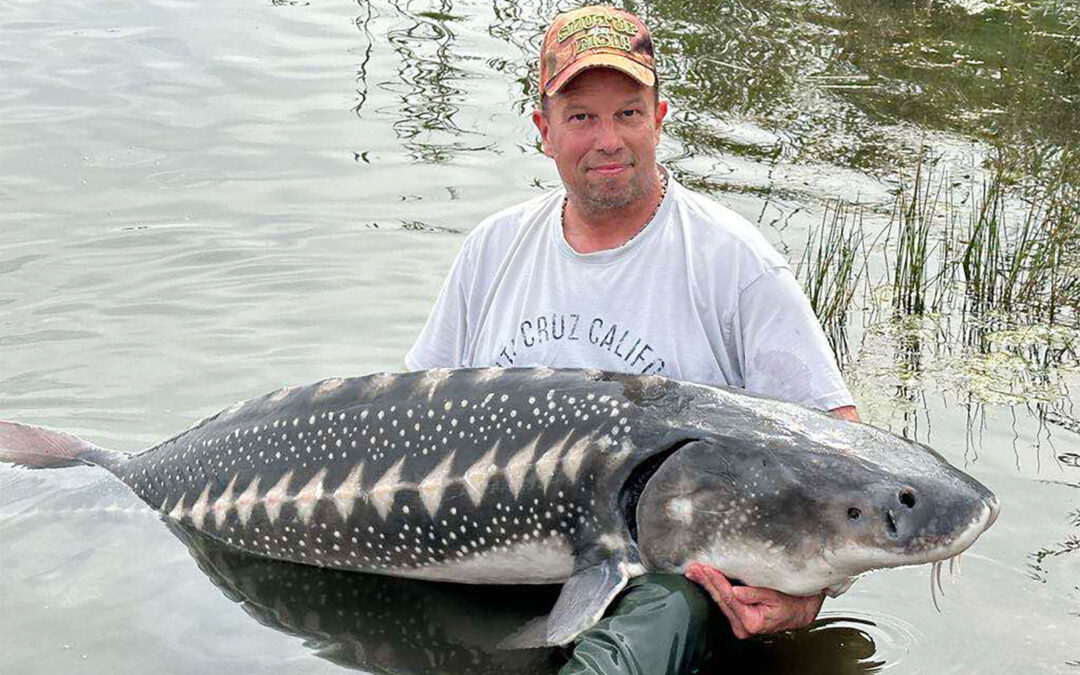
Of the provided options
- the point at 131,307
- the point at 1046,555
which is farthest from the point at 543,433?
the point at 131,307

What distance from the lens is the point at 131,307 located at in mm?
8562

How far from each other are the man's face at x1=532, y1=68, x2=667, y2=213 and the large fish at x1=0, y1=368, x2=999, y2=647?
656 millimetres

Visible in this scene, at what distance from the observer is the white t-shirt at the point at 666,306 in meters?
5.16

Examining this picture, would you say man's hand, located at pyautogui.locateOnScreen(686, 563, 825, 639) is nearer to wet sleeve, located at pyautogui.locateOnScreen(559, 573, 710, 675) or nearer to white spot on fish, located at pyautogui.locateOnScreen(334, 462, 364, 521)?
wet sleeve, located at pyautogui.locateOnScreen(559, 573, 710, 675)

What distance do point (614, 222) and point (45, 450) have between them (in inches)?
102

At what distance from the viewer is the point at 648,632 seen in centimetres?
460

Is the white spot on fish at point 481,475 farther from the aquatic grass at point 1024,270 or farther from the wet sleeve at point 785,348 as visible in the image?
the aquatic grass at point 1024,270

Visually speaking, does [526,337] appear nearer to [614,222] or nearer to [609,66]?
[614,222]

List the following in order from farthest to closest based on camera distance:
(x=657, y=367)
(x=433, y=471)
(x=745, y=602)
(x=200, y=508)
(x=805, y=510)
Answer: (x=200, y=508) < (x=657, y=367) < (x=433, y=471) < (x=745, y=602) < (x=805, y=510)

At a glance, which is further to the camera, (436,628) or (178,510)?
(178,510)

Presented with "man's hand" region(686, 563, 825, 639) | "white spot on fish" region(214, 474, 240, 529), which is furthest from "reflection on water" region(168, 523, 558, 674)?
"man's hand" region(686, 563, 825, 639)

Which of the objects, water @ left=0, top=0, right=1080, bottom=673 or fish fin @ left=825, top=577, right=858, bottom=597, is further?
water @ left=0, top=0, right=1080, bottom=673

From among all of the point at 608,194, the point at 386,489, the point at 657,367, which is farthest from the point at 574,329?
the point at 386,489

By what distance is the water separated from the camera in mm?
5555
